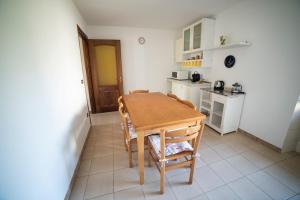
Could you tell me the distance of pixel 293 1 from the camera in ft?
5.78

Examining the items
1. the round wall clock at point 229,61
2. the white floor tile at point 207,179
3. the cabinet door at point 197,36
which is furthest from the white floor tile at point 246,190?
the cabinet door at point 197,36

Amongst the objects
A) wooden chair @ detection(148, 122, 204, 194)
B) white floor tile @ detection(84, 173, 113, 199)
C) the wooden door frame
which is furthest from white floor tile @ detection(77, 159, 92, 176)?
the wooden door frame

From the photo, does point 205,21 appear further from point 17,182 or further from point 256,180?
point 17,182

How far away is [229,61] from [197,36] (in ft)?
3.51

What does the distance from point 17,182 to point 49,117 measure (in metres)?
0.56

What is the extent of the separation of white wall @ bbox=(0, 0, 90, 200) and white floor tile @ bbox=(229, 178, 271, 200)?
6.04 ft

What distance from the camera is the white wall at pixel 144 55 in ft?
12.5

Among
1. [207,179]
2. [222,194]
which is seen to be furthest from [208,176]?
[222,194]

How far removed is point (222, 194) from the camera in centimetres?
140

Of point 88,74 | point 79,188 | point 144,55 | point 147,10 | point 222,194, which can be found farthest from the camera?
point 144,55

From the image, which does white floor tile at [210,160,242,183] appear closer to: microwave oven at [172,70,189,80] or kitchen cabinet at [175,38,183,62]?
microwave oven at [172,70,189,80]

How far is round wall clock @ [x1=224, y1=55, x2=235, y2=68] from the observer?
265 centimetres

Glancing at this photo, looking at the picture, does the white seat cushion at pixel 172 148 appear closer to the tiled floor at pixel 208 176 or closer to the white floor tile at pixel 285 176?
the tiled floor at pixel 208 176

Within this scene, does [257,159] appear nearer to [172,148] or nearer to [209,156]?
[209,156]
